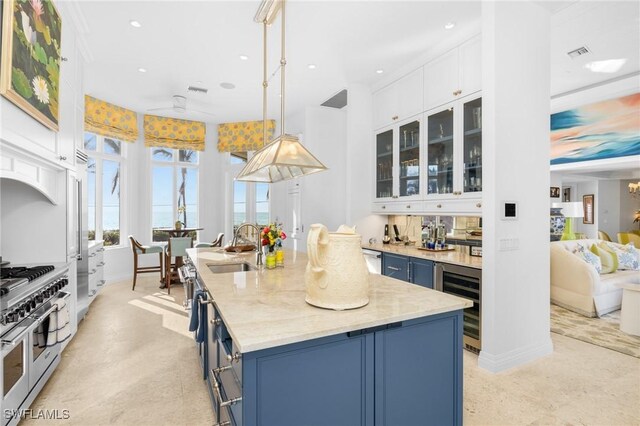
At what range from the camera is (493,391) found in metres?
2.33

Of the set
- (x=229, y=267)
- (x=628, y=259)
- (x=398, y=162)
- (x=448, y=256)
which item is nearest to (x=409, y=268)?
(x=448, y=256)

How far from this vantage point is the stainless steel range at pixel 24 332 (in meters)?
1.74

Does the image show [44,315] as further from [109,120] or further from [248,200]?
[248,200]

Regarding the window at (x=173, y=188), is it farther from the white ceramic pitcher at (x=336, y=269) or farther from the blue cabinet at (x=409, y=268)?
the white ceramic pitcher at (x=336, y=269)

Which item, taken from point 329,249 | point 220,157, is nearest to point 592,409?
point 329,249

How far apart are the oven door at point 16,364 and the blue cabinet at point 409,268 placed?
10.2ft

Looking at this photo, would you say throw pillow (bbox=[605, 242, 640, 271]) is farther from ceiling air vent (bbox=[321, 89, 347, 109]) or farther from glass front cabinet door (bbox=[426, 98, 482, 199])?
ceiling air vent (bbox=[321, 89, 347, 109])

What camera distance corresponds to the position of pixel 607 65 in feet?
13.1

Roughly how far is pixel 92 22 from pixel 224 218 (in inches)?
169

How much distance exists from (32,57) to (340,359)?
8.86 feet

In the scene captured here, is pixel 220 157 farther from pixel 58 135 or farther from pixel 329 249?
pixel 329 249

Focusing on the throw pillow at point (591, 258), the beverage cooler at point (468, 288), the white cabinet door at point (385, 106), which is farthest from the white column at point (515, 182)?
the throw pillow at point (591, 258)

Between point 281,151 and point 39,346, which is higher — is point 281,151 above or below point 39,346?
above

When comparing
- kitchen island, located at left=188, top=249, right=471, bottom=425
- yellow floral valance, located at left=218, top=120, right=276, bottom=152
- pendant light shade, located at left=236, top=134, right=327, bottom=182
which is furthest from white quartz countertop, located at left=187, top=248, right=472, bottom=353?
yellow floral valance, located at left=218, top=120, right=276, bottom=152
